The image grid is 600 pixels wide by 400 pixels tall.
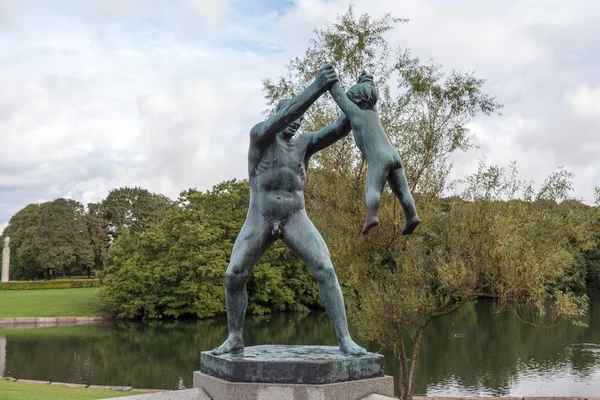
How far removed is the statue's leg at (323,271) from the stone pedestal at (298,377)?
0.19 m

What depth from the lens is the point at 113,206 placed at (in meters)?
61.1

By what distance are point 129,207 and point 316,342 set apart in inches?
1629

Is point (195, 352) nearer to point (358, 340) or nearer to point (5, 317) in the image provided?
point (358, 340)

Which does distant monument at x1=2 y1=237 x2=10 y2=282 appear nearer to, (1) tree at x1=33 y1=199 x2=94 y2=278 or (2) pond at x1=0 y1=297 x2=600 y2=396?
(1) tree at x1=33 y1=199 x2=94 y2=278

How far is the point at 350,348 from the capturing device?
16.5 ft

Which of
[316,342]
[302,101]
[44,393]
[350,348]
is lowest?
[316,342]

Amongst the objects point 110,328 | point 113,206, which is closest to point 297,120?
point 110,328

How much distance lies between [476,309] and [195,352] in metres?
25.8

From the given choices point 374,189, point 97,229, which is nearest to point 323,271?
point 374,189

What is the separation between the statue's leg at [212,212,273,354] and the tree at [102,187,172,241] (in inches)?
2183

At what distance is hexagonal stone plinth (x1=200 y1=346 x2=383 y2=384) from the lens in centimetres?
462

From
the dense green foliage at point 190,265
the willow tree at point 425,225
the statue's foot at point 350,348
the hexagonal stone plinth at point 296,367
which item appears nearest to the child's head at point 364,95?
the statue's foot at point 350,348

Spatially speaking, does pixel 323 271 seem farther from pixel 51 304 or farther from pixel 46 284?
pixel 46 284

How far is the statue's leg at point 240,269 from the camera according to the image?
534 cm
